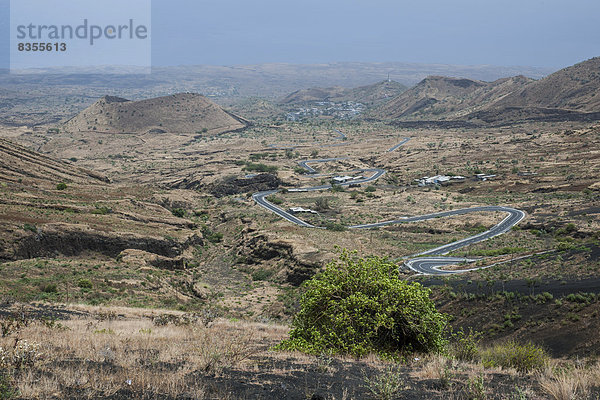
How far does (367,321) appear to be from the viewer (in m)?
13.3

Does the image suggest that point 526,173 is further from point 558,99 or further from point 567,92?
point 567,92

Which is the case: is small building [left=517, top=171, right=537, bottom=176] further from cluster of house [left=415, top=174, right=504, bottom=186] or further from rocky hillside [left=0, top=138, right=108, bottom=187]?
rocky hillside [left=0, top=138, right=108, bottom=187]

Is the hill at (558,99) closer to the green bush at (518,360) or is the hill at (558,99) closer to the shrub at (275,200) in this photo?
the shrub at (275,200)

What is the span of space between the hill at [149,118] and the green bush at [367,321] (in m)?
171

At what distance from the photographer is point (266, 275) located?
147 ft

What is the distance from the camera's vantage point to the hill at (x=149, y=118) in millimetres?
172500

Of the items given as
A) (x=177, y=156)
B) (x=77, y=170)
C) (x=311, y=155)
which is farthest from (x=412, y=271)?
(x=177, y=156)

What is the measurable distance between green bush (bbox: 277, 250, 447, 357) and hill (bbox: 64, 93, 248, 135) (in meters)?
171

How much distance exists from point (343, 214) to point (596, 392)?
206ft

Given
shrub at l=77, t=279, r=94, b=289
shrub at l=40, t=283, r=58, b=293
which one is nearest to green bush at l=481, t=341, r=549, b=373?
shrub at l=40, t=283, r=58, b=293

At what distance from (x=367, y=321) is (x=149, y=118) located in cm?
18196

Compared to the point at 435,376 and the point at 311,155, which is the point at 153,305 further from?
the point at 311,155

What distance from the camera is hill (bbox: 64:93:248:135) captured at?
17250 centimetres

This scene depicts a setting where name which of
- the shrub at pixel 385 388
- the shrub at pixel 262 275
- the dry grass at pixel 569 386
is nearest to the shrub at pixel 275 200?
the shrub at pixel 262 275
